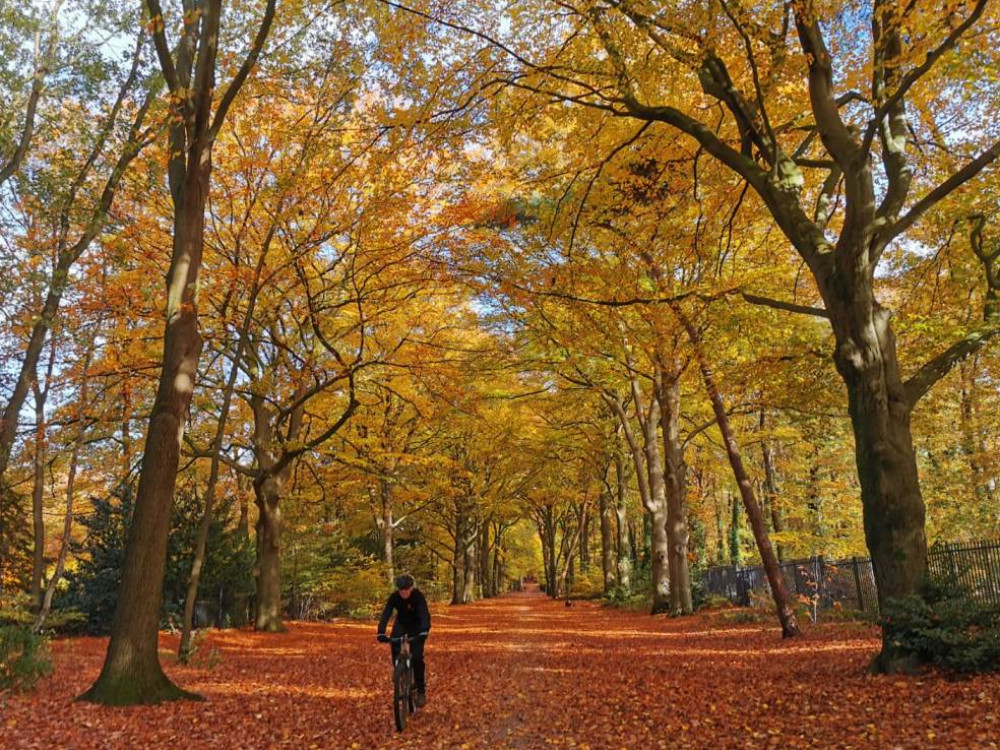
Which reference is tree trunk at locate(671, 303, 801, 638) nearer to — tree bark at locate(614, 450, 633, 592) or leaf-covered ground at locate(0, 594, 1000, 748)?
leaf-covered ground at locate(0, 594, 1000, 748)

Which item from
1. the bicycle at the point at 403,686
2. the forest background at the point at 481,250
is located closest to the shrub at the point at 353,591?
the forest background at the point at 481,250

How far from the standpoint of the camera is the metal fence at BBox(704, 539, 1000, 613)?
471 inches

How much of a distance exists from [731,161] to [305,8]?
23.9 ft

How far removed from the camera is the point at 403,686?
23.4 ft

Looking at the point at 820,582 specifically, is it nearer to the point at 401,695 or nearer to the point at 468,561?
the point at 401,695

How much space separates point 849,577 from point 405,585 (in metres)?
14.0

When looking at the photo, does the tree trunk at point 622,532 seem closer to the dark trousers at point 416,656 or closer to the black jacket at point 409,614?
the black jacket at point 409,614

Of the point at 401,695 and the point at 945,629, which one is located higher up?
the point at 945,629

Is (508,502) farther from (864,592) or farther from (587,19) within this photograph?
(587,19)

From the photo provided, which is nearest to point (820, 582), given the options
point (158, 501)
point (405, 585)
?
point (405, 585)

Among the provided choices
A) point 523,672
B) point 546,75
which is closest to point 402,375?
point 523,672

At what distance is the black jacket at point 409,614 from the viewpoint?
7.72 m

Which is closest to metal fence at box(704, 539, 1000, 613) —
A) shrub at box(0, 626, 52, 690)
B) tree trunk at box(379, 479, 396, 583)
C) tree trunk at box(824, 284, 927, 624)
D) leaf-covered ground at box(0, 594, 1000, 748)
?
tree trunk at box(824, 284, 927, 624)

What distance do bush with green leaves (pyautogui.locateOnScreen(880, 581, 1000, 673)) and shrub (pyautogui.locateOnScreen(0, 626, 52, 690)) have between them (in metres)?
10.4
